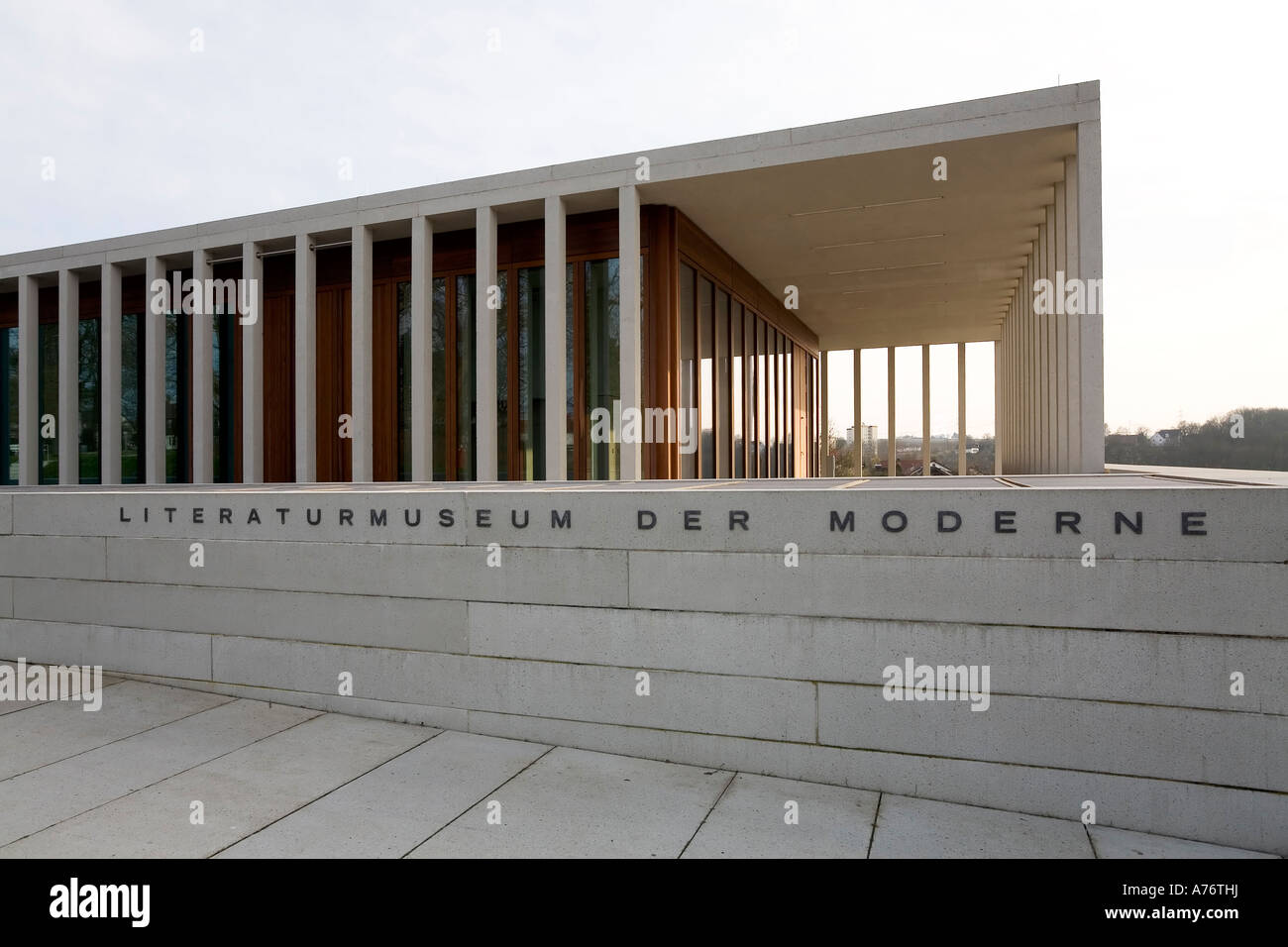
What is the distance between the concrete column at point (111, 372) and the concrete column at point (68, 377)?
0.83 metres

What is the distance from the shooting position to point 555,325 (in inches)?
508

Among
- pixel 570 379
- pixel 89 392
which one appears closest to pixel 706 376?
pixel 570 379

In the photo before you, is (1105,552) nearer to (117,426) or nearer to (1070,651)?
(1070,651)

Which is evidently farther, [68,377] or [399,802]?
[68,377]

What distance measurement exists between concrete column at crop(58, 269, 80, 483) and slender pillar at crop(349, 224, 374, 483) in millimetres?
6883

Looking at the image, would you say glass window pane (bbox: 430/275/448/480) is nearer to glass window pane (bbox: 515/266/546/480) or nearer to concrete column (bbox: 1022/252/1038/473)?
glass window pane (bbox: 515/266/546/480)

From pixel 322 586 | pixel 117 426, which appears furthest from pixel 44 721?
pixel 117 426

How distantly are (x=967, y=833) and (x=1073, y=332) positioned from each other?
311 inches

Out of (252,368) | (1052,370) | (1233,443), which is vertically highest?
(252,368)

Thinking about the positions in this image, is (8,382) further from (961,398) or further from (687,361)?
(961,398)

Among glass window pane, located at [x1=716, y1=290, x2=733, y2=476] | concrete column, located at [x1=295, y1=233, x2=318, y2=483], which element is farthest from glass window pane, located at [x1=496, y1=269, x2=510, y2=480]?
glass window pane, located at [x1=716, y1=290, x2=733, y2=476]

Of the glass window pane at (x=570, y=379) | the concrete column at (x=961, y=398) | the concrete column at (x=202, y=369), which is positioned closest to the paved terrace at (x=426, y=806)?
the glass window pane at (x=570, y=379)

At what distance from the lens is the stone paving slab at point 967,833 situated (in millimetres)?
4734

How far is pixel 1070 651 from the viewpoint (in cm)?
518
